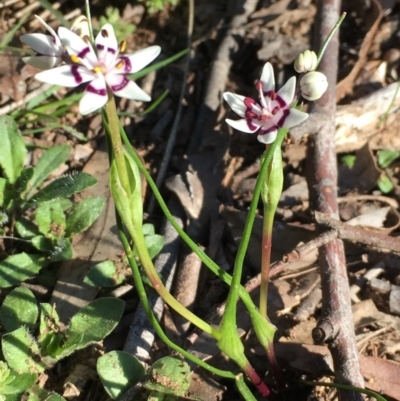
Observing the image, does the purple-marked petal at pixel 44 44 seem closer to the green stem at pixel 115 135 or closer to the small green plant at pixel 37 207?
the green stem at pixel 115 135

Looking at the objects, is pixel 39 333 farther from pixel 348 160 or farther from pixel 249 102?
pixel 348 160

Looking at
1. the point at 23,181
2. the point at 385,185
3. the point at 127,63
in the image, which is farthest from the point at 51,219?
the point at 385,185

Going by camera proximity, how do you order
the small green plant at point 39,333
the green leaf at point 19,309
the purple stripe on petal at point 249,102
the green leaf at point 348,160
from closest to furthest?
1. the purple stripe on petal at point 249,102
2. the small green plant at point 39,333
3. the green leaf at point 19,309
4. the green leaf at point 348,160

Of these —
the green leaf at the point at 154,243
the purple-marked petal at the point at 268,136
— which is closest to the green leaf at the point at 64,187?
the green leaf at the point at 154,243

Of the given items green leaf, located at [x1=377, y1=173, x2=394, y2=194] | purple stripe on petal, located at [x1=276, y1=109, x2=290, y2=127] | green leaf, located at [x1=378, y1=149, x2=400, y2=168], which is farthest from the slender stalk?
green leaf, located at [x1=378, y1=149, x2=400, y2=168]

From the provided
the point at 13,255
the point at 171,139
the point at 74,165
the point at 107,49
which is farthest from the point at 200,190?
the point at 107,49

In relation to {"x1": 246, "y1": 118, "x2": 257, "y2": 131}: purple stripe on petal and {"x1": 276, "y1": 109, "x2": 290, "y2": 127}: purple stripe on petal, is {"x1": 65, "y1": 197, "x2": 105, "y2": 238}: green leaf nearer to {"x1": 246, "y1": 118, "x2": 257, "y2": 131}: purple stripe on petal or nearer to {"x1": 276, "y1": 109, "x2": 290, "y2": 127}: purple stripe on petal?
{"x1": 246, "y1": 118, "x2": 257, "y2": 131}: purple stripe on petal

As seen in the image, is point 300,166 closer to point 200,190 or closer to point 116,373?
point 200,190
